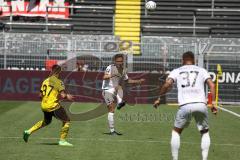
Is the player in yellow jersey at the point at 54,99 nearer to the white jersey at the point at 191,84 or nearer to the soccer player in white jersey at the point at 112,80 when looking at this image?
the soccer player in white jersey at the point at 112,80

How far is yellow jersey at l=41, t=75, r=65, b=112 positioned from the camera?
15.3m

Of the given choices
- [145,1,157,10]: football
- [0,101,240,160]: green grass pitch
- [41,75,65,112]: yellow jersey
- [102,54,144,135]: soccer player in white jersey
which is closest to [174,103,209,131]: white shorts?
[0,101,240,160]: green grass pitch

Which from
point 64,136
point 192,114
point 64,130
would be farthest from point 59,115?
point 192,114

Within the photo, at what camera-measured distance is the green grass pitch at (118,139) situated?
A: 1371 centimetres

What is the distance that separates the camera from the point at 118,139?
16.7 metres

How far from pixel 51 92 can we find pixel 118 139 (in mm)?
2359

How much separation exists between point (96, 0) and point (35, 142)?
2704 cm

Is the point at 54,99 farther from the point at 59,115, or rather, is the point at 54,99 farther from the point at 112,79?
the point at 112,79

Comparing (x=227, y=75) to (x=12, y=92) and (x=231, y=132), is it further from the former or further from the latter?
(x=231, y=132)

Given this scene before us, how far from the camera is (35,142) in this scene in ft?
51.4

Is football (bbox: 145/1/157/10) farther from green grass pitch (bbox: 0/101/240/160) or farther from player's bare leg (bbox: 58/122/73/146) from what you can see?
player's bare leg (bbox: 58/122/73/146)

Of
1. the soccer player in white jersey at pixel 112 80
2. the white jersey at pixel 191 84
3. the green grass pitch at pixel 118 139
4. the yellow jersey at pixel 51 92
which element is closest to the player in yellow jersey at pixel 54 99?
the yellow jersey at pixel 51 92

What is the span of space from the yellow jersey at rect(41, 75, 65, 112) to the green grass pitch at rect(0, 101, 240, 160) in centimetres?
84

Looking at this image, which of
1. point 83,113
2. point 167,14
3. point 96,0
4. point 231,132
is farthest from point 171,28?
point 231,132
